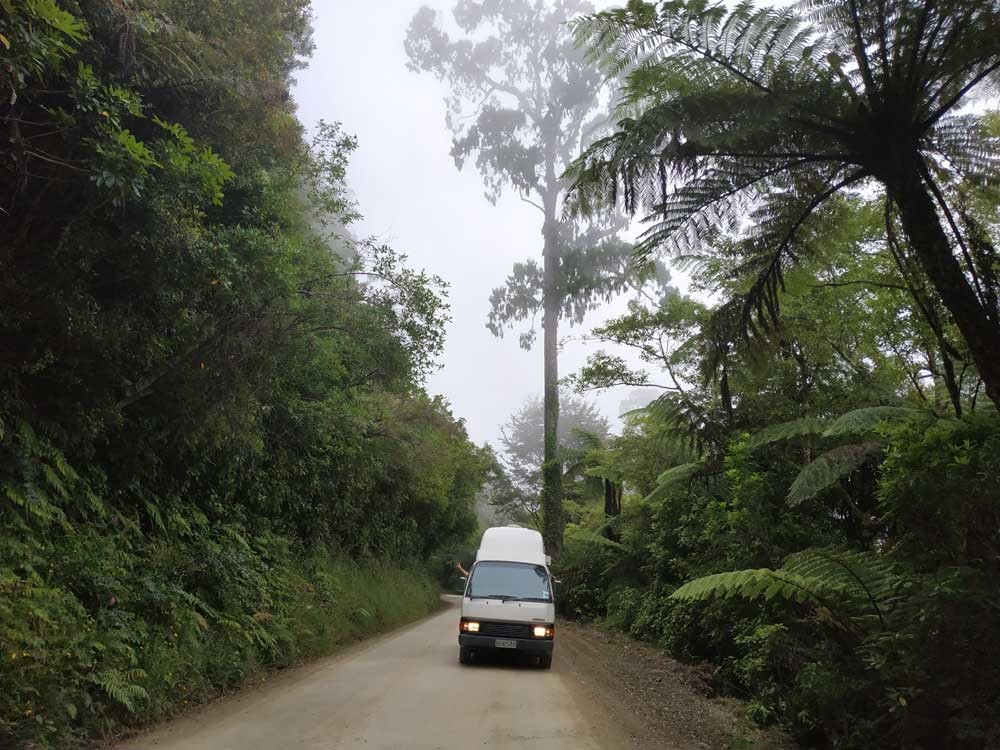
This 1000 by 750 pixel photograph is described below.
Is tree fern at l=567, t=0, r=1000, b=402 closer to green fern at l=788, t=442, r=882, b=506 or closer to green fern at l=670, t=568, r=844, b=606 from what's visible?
green fern at l=670, t=568, r=844, b=606

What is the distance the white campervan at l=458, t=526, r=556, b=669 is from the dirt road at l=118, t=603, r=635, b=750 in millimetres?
454

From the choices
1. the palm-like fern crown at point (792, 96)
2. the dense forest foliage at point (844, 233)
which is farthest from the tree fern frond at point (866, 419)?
the palm-like fern crown at point (792, 96)

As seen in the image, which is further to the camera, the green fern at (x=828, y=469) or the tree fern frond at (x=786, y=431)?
the tree fern frond at (x=786, y=431)

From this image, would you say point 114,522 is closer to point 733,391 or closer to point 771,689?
point 771,689

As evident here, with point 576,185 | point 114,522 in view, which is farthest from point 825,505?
point 114,522

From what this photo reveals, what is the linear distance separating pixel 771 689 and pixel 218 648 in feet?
22.8

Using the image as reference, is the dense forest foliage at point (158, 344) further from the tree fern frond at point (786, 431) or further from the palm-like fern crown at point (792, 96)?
the tree fern frond at point (786, 431)

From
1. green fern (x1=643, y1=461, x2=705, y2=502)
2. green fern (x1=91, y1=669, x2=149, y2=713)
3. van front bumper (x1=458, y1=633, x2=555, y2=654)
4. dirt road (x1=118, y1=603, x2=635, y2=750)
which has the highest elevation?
green fern (x1=643, y1=461, x2=705, y2=502)

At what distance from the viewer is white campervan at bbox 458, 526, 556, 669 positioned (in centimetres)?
1154

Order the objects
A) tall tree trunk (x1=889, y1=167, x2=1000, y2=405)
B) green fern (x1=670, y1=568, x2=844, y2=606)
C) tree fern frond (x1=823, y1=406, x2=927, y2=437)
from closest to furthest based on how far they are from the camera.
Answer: tall tree trunk (x1=889, y1=167, x2=1000, y2=405)
green fern (x1=670, y1=568, x2=844, y2=606)
tree fern frond (x1=823, y1=406, x2=927, y2=437)

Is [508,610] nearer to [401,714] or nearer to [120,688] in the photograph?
[401,714]

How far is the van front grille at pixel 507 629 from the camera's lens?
1154 cm

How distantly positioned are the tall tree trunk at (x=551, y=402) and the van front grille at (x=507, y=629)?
46.7ft

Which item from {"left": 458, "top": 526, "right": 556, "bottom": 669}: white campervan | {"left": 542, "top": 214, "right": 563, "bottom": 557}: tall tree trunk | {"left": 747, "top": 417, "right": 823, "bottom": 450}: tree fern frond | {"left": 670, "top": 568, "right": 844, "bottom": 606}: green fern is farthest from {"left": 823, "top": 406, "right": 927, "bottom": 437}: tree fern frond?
{"left": 542, "top": 214, "right": 563, "bottom": 557}: tall tree trunk
